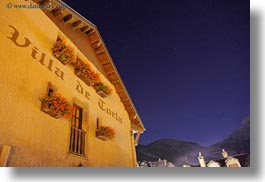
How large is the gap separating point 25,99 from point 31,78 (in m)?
0.30

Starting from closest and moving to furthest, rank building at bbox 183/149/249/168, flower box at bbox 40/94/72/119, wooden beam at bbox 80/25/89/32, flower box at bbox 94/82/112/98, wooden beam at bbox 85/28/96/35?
building at bbox 183/149/249/168 → flower box at bbox 40/94/72/119 → flower box at bbox 94/82/112/98 → wooden beam at bbox 80/25/89/32 → wooden beam at bbox 85/28/96/35

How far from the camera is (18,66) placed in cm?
265

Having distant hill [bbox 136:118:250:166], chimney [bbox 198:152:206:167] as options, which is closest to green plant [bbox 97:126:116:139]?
distant hill [bbox 136:118:250:166]

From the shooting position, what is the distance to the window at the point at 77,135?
11.2 ft

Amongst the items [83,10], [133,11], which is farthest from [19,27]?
[133,11]

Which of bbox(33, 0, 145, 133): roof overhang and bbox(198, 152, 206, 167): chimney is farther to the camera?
bbox(33, 0, 145, 133): roof overhang

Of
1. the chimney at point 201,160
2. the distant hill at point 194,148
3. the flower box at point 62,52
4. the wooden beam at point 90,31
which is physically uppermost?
the wooden beam at point 90,31

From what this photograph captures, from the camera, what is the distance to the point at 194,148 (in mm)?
2814

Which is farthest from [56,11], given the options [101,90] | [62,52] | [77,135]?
[77,135]

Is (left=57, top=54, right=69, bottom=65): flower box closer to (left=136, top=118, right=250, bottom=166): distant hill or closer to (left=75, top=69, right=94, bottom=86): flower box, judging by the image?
(left=75, top=69, right=94, bottom=86): flower box

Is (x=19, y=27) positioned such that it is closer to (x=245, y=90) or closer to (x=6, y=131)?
(x=6, y=131)

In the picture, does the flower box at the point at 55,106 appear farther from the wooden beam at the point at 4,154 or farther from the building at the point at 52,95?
the wooden beam at the point at 4,154

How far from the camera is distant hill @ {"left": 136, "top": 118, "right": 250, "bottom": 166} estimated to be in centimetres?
258

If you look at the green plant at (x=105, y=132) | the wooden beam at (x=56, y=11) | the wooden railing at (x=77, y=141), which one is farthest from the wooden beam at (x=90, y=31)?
the wooden railing at (x=77, y=141)
